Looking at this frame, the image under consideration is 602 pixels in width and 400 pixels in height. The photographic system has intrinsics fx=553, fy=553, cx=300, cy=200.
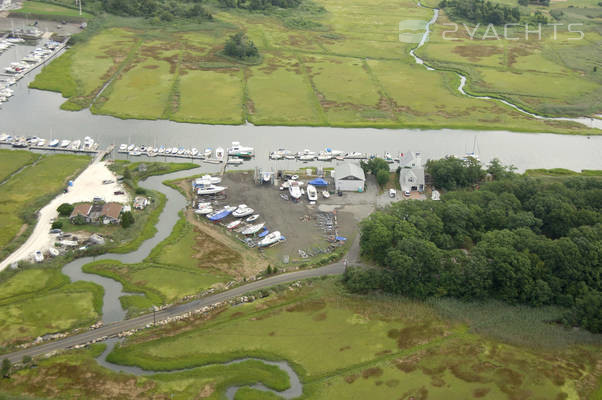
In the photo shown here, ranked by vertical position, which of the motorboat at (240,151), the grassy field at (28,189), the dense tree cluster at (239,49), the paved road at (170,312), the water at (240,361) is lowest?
the water at (240,361)

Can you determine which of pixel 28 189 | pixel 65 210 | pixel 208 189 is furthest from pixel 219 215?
pixel 28 189

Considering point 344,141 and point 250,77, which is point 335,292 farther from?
point 250,77

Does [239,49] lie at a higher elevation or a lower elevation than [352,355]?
higher

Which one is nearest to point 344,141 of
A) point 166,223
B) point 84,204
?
point 166,223

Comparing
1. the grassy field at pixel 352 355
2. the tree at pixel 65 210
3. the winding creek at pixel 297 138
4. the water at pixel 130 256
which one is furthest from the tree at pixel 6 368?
the winding creek at pixel 297 138

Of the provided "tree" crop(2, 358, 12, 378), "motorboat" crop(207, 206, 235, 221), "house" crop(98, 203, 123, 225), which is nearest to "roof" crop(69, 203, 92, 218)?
"house" crop(98, 203, 123, 225)

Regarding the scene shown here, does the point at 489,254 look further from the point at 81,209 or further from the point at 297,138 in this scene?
the point at 81,209

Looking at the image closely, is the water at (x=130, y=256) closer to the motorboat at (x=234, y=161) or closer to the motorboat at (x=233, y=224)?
the motorboat at (x=233, y=224)
